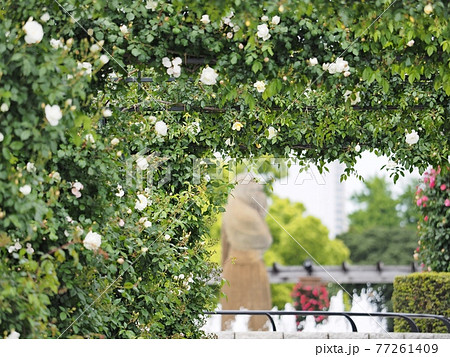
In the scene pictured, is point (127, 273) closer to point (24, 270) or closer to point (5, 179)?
point (24, 270)

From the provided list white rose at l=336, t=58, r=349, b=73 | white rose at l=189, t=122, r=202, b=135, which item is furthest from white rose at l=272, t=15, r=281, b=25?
white rose at l=189, t=122, r=202, b=135

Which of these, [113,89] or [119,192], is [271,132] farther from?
[119,192]

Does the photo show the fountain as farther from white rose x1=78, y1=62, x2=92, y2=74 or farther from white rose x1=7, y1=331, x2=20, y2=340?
white rose x1=7, y1=331, x2=20, y2=340

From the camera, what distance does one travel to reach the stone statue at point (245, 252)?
16.0 metres

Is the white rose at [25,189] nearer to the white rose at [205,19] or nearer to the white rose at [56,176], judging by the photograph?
the white rose at [56,176]

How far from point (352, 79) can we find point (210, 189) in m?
2.37

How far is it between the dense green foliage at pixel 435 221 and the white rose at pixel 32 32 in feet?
21.6

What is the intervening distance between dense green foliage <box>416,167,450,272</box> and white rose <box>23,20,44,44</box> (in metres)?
6.59

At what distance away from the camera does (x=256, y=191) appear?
1864cm

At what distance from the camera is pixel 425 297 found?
901cm

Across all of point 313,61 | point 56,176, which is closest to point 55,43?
point 56,176

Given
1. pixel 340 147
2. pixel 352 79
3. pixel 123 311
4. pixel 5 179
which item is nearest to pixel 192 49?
pixel 352 79

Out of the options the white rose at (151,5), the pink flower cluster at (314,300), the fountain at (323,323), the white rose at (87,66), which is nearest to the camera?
the white rose at (87,66)

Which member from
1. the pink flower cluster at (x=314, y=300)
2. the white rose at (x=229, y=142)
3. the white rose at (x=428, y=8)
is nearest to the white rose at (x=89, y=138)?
the white rose at (x=428, y=8)
